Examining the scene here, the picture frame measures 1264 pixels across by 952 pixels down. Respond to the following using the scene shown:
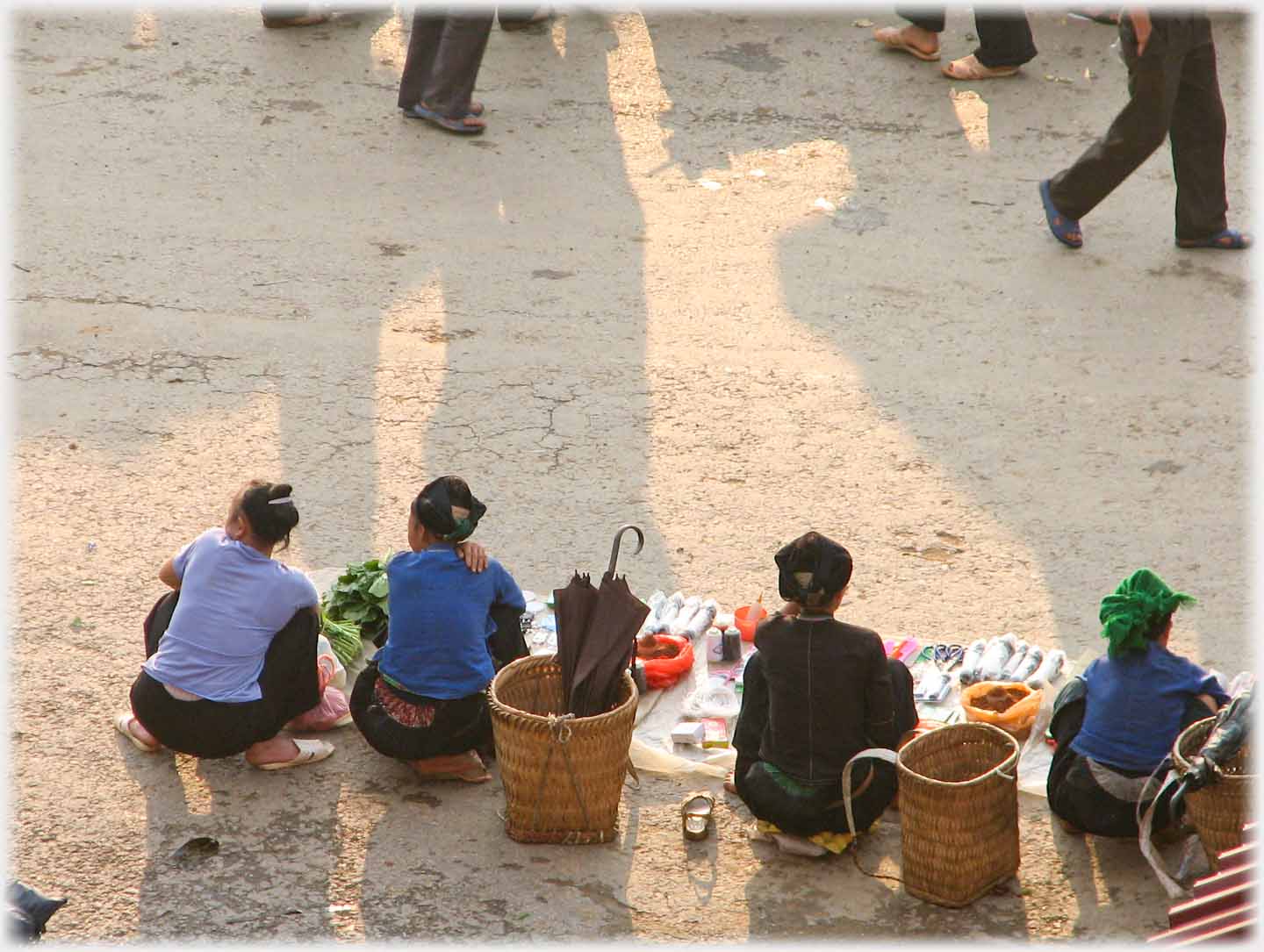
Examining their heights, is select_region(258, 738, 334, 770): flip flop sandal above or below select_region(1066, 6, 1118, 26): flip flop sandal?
below

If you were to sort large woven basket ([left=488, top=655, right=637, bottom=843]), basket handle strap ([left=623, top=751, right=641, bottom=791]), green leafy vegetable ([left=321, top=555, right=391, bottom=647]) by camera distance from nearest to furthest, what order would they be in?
large woven basket ([left=488, top=655, right=637, bottom=843]), basket handle strap ([left=623, top=751, right=641, bottom=791]), green leafy vegetable ([left=321, top=555, right=391, bottom=647])

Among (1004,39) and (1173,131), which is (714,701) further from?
(1004,39)

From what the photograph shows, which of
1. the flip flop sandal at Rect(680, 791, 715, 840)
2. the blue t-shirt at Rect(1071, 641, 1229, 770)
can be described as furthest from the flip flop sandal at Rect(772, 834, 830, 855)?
the blue t-shirt at Rect(1071, 641, 1229, 770)

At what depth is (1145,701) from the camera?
14.7 feet

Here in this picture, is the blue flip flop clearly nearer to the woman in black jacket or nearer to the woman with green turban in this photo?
the woman with green turban

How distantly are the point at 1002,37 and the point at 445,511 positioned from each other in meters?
7.03

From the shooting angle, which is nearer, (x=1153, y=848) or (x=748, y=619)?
(x=1153, y=848)

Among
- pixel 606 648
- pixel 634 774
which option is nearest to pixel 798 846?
pixel 634 774

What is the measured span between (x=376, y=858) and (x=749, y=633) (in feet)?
5.29

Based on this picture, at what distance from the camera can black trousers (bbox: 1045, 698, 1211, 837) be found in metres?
4.48

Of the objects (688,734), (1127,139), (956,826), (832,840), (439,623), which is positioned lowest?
(688,734)

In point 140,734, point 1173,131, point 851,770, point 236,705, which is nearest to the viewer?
point 851,770

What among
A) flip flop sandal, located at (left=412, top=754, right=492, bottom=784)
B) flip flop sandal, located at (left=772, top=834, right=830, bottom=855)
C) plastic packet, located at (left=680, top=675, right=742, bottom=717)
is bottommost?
flip flop sandal, located at (left=412, top=754, right=492, bottom=784)

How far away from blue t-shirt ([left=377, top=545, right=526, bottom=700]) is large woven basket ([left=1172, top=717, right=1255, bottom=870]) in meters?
1.98
